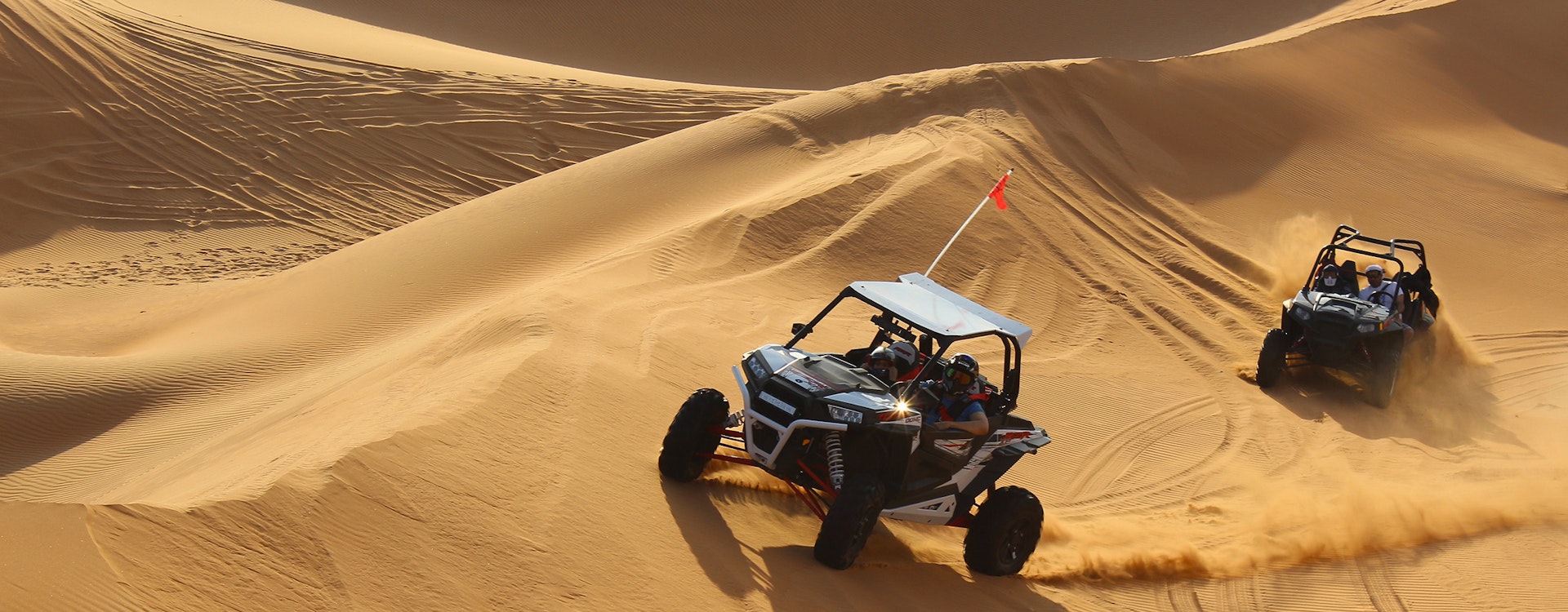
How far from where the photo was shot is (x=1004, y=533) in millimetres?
7816

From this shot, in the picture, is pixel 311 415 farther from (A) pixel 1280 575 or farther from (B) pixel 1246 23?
(B) pixel 1246 23

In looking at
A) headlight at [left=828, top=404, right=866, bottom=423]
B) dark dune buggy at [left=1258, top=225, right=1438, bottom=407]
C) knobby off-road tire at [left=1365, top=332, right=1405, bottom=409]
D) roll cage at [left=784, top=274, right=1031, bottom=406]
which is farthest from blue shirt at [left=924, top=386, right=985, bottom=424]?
knobby off-road tire at [left=1365, top=332, right=1405, bottom=409]

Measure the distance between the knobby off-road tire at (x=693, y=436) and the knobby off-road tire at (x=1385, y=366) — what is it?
819 centimetres

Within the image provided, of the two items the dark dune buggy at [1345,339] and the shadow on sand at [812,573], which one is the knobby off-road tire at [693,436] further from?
the dark dune buggy at [1345,339]

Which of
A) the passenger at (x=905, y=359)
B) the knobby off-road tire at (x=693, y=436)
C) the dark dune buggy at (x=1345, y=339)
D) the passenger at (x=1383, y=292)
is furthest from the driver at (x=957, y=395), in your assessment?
the passenger at (x=1383, y=292)

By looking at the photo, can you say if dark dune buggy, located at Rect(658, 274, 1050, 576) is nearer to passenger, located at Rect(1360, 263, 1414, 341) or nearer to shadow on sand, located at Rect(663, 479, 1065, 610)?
shadow on sand, located at Rect(663, 479, 1065, 610)

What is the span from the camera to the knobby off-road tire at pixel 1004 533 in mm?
7793

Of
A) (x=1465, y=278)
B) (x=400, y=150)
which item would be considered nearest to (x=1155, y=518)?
(x=1465, y=278)

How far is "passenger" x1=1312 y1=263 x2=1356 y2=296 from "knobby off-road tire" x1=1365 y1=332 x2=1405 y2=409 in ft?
3.50

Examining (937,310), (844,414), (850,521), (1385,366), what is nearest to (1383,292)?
(1385,366)

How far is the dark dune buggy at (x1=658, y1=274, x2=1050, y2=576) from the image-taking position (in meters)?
7.21

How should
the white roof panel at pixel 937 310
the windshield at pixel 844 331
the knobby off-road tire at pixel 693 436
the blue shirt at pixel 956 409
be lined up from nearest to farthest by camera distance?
the knobby off-road tire at pixel 693 436 → the white roof panel at pixel 937 310 → the blue shirt at pixel 956 409 → the windshield at pixel 844 331

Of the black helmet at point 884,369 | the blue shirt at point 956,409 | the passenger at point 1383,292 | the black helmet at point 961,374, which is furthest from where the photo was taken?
the passenger at point 1383,292

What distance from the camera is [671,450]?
7.85 metres
